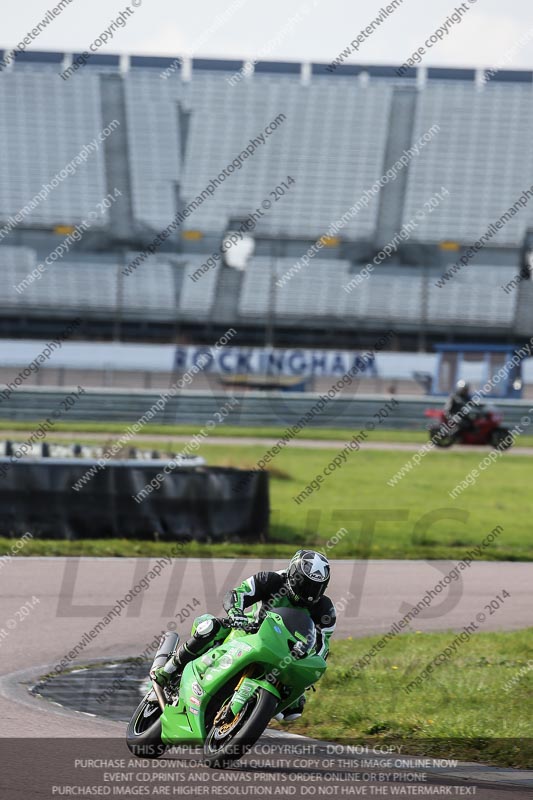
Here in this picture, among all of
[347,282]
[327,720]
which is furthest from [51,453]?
[347,282]

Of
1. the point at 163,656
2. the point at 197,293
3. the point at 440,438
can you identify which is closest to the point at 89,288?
the point at 197,293

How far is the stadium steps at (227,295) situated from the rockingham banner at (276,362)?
1130 cm

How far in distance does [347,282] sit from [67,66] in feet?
60.0

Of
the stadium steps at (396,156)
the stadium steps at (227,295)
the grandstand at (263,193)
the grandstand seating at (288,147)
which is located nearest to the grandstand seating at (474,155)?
the grandstand at (263,193)

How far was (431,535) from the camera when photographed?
16.2 meters

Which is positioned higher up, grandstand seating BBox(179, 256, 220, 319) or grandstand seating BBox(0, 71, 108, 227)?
grandstand seating BBox(0, 71, 108, 227)

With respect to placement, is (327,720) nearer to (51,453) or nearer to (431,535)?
(431,535)

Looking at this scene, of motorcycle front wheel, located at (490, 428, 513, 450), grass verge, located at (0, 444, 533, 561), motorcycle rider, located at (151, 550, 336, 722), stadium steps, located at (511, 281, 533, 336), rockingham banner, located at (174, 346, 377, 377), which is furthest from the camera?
stadium steps, located at (511, 281, 533, 336)

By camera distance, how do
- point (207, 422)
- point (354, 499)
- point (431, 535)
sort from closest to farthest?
1. point (431, 535)
2. point (354, 499)
3. point (207, 422)

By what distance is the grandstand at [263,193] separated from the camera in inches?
2149

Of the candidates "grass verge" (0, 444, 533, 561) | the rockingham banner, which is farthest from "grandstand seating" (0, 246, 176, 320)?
"grass verge" (0, 444, 533, 561)

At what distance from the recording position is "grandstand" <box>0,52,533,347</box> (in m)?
54.6

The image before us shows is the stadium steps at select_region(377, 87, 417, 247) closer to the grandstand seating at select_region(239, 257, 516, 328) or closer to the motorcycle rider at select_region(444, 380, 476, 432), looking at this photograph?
the grandstand seating at select_region(239, 257, 516, 328)

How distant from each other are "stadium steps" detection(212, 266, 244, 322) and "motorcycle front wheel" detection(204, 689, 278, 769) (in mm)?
48842
